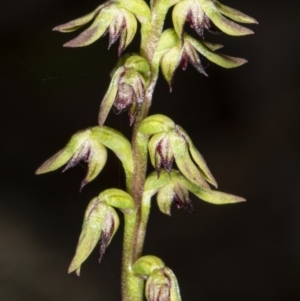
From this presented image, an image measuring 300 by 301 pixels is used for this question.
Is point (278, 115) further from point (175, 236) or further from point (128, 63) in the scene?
point (128, 63)

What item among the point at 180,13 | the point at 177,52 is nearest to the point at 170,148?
the point at 177,52

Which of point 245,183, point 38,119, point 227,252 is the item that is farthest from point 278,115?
point 38,119

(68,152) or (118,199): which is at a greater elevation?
(68,152)

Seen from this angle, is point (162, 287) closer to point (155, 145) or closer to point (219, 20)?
point (155, 145)

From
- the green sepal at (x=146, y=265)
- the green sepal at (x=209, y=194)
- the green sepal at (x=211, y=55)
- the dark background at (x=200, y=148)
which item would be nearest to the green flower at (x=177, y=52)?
the green sepal at (x=211, y=55)

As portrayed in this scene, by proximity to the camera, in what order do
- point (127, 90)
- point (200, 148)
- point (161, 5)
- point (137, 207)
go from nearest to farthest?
point (127, 90), point (161, 5), point (137, 207), point (200, 148)

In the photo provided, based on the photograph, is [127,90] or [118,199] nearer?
[127,90]
